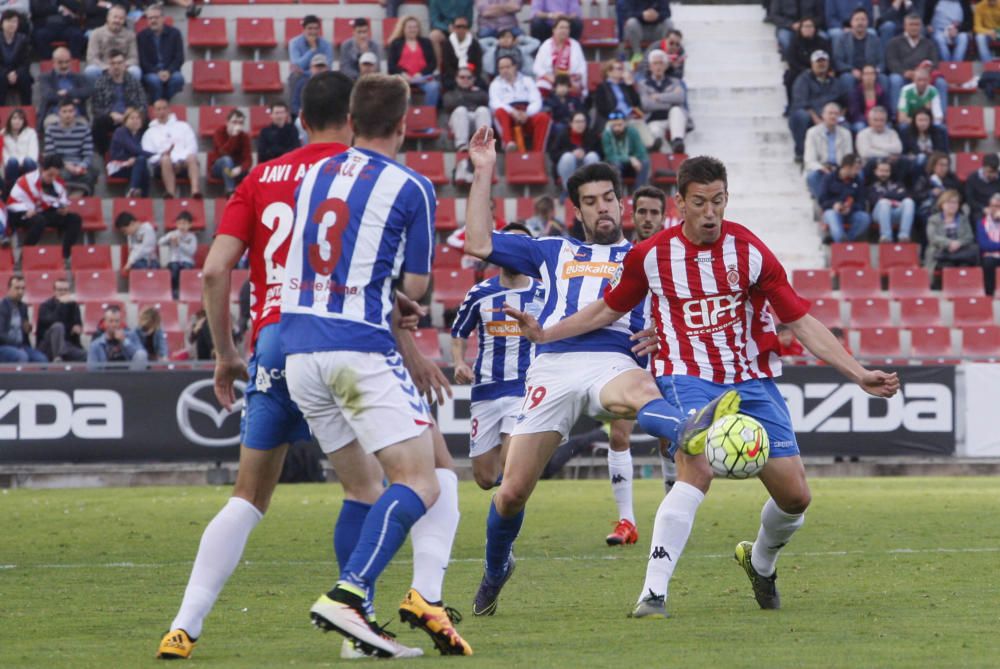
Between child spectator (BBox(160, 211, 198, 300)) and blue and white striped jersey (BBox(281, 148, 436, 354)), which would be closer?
blue and white striped jersey (BBox(281, 148, 436, 354))

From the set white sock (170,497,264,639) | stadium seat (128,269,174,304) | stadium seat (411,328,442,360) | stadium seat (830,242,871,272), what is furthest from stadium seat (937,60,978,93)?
white sock (170,497,264,639)

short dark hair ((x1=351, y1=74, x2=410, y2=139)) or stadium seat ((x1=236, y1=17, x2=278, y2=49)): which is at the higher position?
short dark hair ((x1=351, y1=74, x2=410, y2=139))

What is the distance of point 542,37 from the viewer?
25688 mm

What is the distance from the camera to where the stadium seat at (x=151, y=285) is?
22188mm

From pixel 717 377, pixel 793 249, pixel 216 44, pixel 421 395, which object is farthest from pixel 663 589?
pixel 216 44

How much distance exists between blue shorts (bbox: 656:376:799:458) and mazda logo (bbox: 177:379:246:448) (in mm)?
11750

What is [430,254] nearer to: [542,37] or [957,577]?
[957,577]

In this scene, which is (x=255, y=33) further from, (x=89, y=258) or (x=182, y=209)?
(x=89, y=258)

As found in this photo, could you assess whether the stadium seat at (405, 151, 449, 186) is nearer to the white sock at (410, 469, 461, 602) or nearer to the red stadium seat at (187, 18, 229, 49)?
the red stadium seat at (187, 18, 229, 49)

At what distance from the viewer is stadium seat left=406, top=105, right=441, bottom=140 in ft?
80.6

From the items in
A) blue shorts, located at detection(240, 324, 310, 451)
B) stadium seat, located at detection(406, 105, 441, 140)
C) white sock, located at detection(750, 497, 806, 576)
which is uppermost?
blue shorts, located at detection(240, 324, 310, 451)

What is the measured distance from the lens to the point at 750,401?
26.6 feet

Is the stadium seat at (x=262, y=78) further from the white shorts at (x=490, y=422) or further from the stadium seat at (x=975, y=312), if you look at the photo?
the white shorts at (x=490, y=422)

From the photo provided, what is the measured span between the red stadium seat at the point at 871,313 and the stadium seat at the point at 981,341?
109 cm
